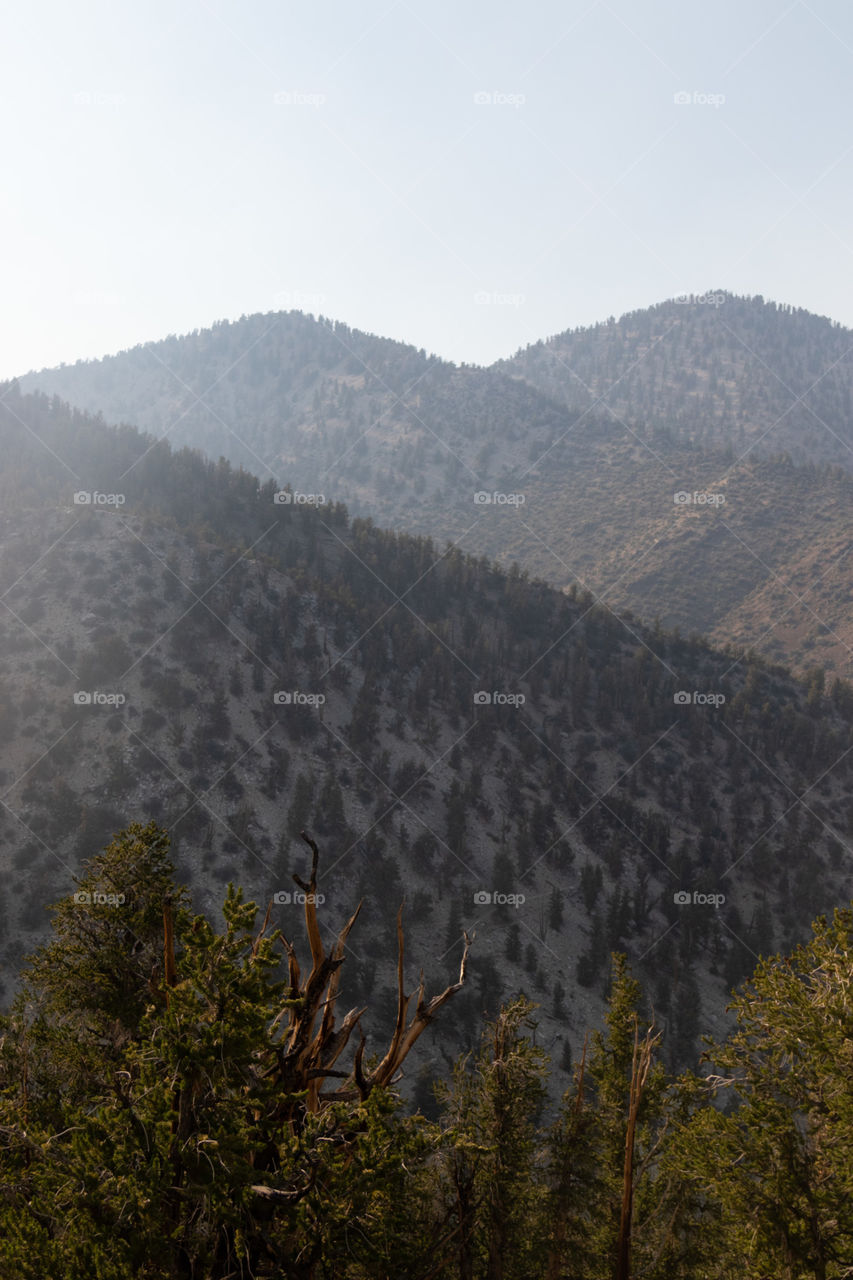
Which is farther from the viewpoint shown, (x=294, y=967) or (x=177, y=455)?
(x=177, y=455)

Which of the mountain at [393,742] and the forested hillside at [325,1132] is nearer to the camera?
the forested hillside at [325,1132]

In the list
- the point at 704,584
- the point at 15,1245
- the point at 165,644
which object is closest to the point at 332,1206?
the point at 15,1245

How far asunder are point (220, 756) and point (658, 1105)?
4731cm

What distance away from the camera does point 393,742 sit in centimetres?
7381

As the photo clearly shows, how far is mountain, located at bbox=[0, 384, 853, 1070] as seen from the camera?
2203 inches

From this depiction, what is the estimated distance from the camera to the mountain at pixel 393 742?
5597cm

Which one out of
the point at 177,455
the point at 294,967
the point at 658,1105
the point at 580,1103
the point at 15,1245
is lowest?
the point at 658,1105

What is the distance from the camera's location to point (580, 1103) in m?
18.1

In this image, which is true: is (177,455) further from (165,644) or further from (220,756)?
(220,756)

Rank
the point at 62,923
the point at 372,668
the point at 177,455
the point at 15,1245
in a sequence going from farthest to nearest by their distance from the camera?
1. the point at 177,455
2. the point at 372,668
3. the point at 62,923
4. the point at 15,1245

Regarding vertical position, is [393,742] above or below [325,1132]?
below

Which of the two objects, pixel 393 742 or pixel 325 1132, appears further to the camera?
pixel 393 742

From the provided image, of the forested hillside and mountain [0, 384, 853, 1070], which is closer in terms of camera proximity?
the forested hillside

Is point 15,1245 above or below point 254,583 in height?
below
